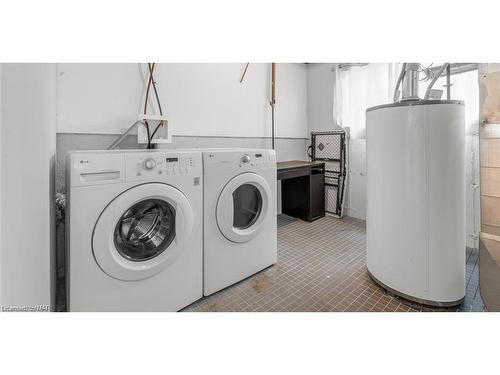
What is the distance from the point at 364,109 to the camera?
3.00 metres

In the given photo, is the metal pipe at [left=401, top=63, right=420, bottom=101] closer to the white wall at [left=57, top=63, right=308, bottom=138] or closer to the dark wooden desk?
the dark wooden desk

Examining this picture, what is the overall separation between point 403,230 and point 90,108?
223 centimetres

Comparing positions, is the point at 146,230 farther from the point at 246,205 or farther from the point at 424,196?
the point at 424,196

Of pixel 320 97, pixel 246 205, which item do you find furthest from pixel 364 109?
pixel 246 205

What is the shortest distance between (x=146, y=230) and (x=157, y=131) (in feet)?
3.43

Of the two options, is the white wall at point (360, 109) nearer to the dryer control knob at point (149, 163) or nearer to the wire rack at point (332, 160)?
the wire rack at point (332, 160)

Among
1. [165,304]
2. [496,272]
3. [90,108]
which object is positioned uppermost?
[90,108]

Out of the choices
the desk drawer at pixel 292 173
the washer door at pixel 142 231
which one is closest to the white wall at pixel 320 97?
the desk drawer at pixel 292 173

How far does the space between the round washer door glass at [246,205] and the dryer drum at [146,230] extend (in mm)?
491

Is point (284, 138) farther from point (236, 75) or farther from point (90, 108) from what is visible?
point (90, 108)

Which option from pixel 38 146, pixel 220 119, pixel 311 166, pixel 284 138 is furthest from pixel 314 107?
pixel 38 146

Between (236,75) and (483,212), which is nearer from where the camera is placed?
(483,212)

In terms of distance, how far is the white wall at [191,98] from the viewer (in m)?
1.86

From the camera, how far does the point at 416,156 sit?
1.38 metres
